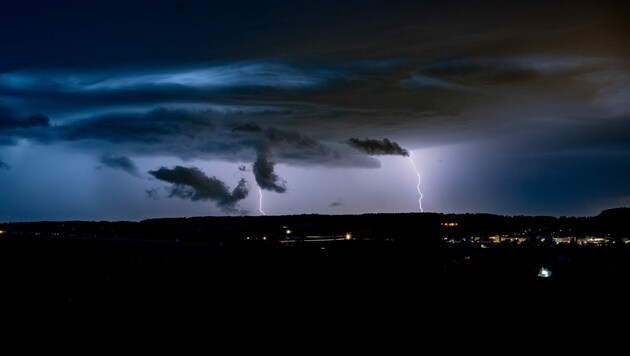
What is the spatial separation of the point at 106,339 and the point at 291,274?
131 feet

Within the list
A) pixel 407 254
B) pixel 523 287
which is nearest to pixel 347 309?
pixel 523 287

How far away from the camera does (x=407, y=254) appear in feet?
348

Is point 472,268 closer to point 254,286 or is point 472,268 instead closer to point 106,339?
point 254,286

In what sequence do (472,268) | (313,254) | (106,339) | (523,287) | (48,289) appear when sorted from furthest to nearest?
(313,254) < (472,268) < (523,287) < (48,289) < (106,339)

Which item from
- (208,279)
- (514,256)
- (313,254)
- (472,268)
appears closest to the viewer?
(208,279)

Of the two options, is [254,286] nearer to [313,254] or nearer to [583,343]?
[583,343]

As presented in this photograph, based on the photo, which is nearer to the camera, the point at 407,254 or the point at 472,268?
the point at 472,268

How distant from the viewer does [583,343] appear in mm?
32719

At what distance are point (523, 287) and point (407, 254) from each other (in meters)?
44.7

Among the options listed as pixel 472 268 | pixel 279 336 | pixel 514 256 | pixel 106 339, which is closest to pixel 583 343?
pixel 279 336

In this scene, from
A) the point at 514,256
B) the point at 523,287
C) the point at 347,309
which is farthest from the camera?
the point at 514,256

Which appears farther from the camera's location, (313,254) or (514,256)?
(514,256)

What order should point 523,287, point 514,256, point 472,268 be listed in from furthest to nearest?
point 514,256, point 472,268, point 523,287

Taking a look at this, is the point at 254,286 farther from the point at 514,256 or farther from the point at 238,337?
the point at 514,256
